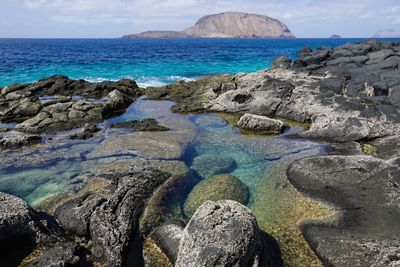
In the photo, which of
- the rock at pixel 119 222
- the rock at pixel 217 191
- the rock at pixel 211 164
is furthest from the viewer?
the rock at pixel 211 164

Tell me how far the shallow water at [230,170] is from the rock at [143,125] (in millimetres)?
708

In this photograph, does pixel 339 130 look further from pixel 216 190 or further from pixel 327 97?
pixel 216 190

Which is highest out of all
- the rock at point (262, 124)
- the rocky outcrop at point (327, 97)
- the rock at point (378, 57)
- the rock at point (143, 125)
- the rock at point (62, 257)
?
the rock at point (378, 57)

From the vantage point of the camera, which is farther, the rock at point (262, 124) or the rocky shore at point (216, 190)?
the rock at point (262, 124)

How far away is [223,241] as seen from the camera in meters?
9.86

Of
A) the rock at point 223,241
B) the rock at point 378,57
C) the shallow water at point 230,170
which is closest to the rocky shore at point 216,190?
the rock at point 223,241

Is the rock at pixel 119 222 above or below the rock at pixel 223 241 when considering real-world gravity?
below

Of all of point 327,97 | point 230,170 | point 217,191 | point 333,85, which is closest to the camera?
point 217,191

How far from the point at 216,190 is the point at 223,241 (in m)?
5.26

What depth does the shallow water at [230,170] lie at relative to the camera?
13.4m

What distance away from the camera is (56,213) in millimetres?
13578

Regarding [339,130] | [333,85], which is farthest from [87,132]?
[333,85]

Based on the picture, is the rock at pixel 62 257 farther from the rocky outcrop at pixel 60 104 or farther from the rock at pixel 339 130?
the rock at pixel 339 130

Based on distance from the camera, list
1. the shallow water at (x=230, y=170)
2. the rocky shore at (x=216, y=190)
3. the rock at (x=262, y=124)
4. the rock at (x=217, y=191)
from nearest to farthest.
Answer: the rocky shore at (x=216, y=190), the shallow water at (x=230, y=170), the rock at (x=217, y=191), the rock at (x=262, y=124)
